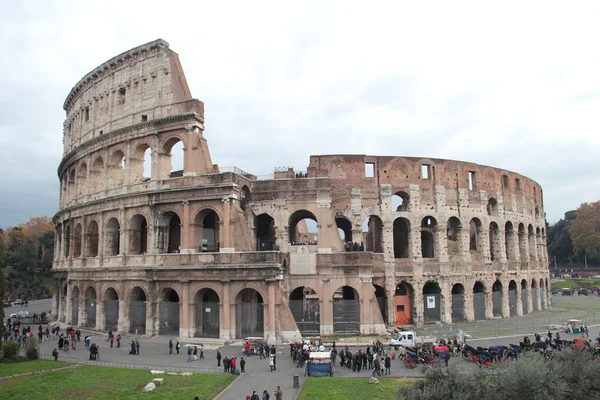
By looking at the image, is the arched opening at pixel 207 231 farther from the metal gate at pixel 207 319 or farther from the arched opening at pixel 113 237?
the arched opening at pixel 113 237

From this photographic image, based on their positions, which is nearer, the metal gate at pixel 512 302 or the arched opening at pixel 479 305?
the arched opening at pixel 479 305

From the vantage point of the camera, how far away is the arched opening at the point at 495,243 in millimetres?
36906

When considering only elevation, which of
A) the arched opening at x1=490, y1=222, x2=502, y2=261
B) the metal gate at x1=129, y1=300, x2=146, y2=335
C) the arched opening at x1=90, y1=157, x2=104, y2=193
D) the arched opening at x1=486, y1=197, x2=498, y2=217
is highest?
the arched opening at x1=90, y1=157, x2=104, y2=193

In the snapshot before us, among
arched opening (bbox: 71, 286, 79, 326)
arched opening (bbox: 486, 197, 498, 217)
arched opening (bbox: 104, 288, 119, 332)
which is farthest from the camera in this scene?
arched opening (bbox: 486, 197, 498, 217)

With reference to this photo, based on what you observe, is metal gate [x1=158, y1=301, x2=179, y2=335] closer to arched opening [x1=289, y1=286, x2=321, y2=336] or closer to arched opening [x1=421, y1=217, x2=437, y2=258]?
arched opening [x1=289, y1=286, x2=321, y2=336]

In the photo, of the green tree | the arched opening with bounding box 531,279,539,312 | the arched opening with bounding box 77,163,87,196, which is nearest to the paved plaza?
the arched opening with bounding box 531,279,539,312

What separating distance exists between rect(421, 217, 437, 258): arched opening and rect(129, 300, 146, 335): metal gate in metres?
20.8

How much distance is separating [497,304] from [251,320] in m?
20.5

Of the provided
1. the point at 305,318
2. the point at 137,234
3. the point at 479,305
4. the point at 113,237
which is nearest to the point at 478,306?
the point at 479,305

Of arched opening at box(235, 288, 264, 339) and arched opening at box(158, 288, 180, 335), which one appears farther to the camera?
arched opening at box(158, 288, 180, 335)

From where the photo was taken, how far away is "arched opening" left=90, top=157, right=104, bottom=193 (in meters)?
34.4


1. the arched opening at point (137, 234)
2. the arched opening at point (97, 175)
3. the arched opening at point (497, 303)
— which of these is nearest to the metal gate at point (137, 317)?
the arched opening at point (137, 234)

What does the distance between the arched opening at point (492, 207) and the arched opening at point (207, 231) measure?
2224cm

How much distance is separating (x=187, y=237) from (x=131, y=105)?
11.1 m
